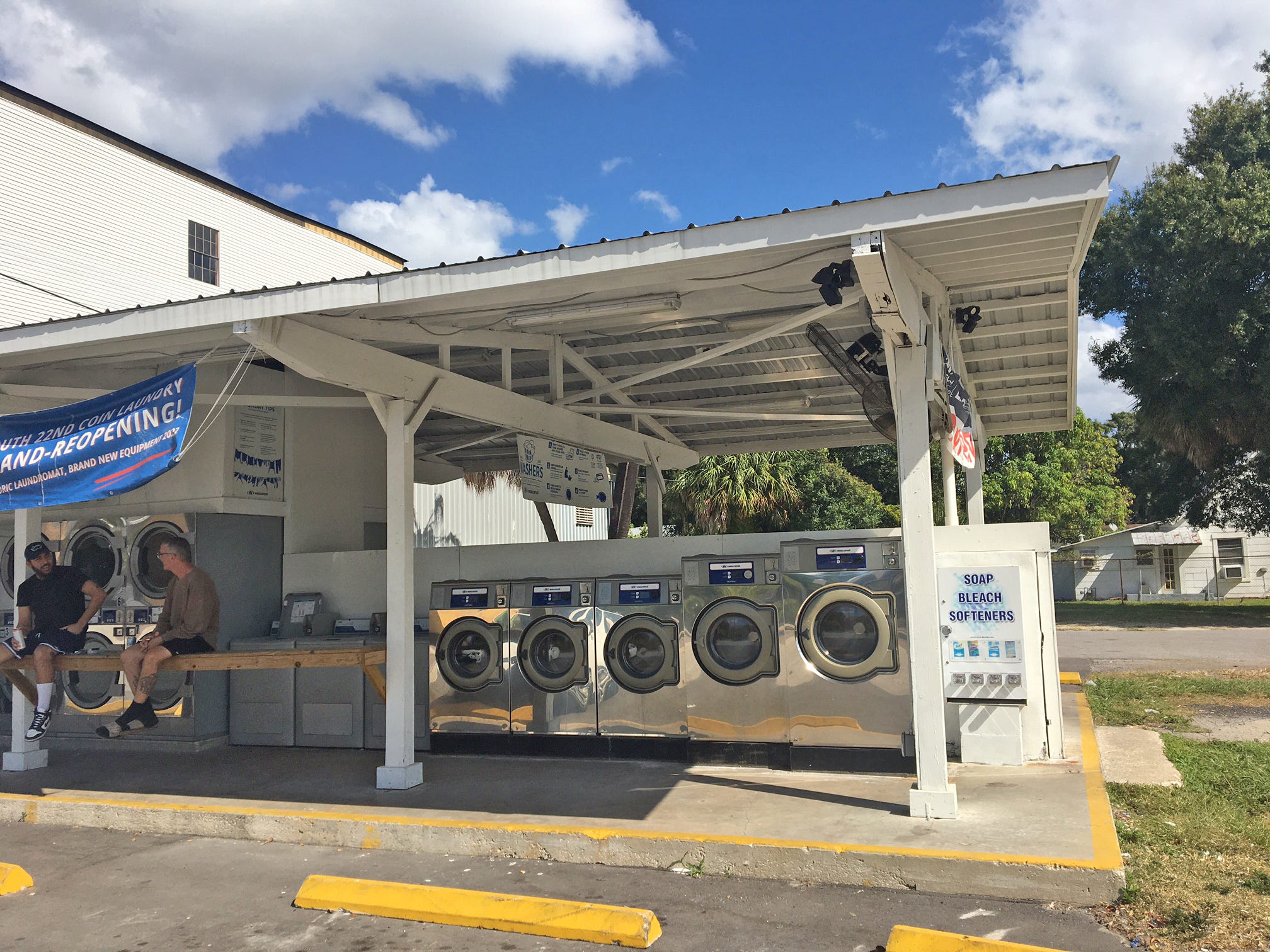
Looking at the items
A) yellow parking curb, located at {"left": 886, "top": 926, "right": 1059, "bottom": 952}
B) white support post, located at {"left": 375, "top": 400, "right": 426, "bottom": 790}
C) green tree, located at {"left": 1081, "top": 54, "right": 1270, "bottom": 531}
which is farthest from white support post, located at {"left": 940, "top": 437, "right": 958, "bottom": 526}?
green tree, located at {"left": 1081, "top": 54, "right": 1270, "bottom": 531}

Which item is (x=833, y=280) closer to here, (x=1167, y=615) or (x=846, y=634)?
(x=846, y=634)

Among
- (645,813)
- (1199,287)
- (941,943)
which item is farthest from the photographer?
(1199,287)

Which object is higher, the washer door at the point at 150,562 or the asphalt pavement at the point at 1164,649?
the washer door at the point at 150,562

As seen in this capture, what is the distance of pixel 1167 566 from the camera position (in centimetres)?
4106

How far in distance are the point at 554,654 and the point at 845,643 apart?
2.56 metres

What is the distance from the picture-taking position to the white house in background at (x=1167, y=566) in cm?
3956

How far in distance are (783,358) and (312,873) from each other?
6323 millimetres

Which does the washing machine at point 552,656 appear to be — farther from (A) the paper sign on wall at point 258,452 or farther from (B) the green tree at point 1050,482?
(B) the green tree at point 1050,482

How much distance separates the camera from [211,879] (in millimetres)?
5832

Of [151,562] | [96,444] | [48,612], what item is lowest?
[48,612]

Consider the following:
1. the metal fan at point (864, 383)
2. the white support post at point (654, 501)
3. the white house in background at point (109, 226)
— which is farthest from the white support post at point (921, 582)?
the white house in background at point (109, 226)

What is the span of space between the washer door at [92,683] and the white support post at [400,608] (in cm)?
387

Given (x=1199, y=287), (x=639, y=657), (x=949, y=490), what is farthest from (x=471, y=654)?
(x=1199, y=287)

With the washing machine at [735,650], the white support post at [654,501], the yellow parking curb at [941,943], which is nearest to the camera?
the yellow parking curb at [941,943]
